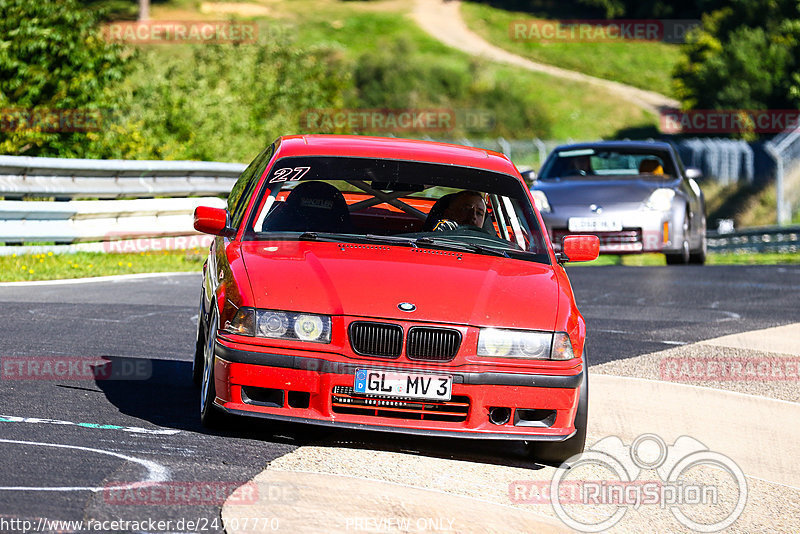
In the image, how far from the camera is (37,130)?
20109mm

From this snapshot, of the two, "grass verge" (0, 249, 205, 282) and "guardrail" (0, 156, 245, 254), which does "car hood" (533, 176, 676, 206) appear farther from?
"grass verge" (0, 249, 205, 282)

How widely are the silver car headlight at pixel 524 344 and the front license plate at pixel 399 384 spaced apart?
0.81ft

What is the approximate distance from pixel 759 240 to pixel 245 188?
21.1 m

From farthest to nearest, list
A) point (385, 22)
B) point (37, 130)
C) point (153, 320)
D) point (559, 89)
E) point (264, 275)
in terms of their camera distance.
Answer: point (385, 22)
point (559, 89)
point (37, 130)
point (153, 320)
point (264, 275)

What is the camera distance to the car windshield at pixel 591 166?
17.0 meters

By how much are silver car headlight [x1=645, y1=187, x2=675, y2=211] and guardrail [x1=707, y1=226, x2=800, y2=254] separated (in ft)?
31.9

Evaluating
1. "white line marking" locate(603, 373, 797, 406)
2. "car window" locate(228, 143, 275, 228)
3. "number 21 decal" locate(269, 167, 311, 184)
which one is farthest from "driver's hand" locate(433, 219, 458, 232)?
"white line marking" locate(603, 373, 797, 406)

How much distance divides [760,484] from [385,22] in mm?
90273

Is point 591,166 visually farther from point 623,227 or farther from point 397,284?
point 397,284

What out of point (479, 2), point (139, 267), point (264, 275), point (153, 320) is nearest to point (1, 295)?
point (153, 320)

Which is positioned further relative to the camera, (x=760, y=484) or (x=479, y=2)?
(x=479, y=2)

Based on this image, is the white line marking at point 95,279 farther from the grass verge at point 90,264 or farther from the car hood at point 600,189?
the car hood at point 600,189

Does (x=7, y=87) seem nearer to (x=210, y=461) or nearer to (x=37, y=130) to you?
(x=37, y=130)

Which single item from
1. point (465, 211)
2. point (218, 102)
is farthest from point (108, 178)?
point (218, 102)
